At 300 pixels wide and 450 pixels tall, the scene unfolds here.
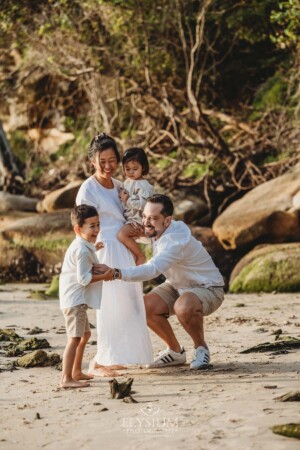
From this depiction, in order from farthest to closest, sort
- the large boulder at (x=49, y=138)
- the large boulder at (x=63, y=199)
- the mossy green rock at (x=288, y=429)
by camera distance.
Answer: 1. the large boulder at (x=49, y=138)
2. the large boulder at (x=63, y=199)
3. the mossy green rock at (x=288, y=429)

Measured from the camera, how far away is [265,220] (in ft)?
43.8

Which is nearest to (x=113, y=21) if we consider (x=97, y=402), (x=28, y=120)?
(x=28, y=120)

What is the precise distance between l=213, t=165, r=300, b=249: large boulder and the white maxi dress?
22.6 feet

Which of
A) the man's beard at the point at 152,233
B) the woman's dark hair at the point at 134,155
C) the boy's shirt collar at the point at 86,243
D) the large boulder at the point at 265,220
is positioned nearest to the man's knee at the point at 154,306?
the man's beard at the point at 152,233

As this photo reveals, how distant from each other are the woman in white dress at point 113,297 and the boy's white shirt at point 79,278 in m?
0.33

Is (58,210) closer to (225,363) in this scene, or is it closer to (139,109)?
(139,109)

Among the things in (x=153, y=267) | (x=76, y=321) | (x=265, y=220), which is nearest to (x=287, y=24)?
(x=265, y=220)

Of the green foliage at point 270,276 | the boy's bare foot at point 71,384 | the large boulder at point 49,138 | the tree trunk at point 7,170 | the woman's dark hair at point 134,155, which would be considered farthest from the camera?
the large boulder at point 49,138

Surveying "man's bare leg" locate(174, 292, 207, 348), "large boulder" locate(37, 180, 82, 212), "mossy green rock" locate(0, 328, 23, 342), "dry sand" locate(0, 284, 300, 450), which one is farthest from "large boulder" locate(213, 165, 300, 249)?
"man's bare leg" locate(174, 292, 207, 348)

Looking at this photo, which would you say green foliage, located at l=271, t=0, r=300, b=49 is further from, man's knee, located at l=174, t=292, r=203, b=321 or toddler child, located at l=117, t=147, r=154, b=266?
man's knee, located at l=174, t=292, r=203, b=321

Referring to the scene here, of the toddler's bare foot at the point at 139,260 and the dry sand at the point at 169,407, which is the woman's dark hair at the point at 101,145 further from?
the dry sand at the point at 169,407

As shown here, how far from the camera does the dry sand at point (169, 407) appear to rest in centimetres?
468

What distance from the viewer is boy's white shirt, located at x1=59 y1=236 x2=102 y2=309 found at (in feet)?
20.1

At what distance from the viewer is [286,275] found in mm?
12008
